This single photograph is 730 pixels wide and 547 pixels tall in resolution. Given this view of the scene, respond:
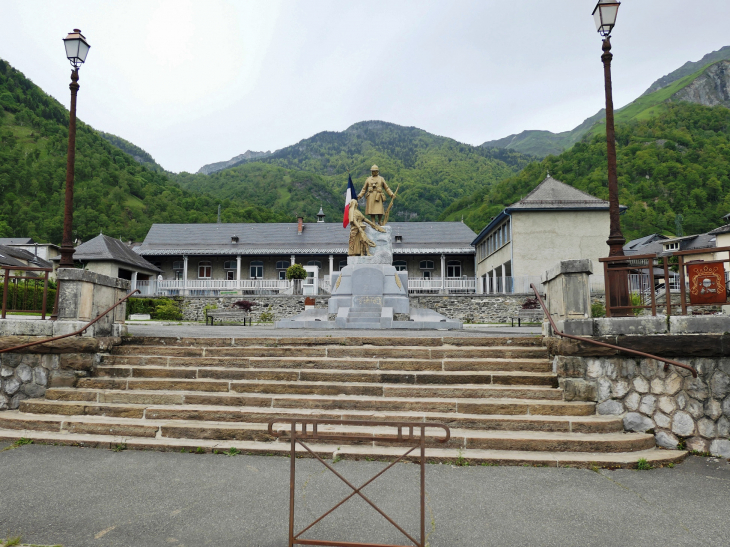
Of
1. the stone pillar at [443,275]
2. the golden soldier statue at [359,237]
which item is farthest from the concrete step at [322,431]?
the stone pillar at [443,275]

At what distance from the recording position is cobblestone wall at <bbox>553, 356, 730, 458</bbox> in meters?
5.47

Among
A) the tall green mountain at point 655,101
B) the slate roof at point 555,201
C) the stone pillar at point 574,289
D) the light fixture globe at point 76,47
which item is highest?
the tall green mountain at point 655,101

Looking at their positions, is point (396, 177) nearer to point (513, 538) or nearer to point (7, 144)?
point (7, 144)

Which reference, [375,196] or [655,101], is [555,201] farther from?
[655,101]

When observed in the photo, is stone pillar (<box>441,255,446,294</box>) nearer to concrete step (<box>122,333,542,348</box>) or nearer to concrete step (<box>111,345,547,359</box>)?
concrete step (<box>122,333,542,348</box>)

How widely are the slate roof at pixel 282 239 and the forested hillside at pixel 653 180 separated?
15081mm

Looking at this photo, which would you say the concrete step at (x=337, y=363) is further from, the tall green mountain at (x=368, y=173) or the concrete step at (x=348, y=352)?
the tall green mountain at (x=368, y=173)

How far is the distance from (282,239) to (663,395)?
34.8m

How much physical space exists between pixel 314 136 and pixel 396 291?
11769 centimetres

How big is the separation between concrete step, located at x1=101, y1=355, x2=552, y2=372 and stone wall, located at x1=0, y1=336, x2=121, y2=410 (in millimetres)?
447

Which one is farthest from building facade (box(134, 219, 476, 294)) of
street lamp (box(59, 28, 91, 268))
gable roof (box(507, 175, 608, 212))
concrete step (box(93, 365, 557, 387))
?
concrete step (box(93, 365, 557, 387))

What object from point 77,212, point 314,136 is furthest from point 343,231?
point 314,136

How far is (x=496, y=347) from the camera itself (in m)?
7.21

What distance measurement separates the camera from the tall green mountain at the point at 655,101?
11150 centimetres
